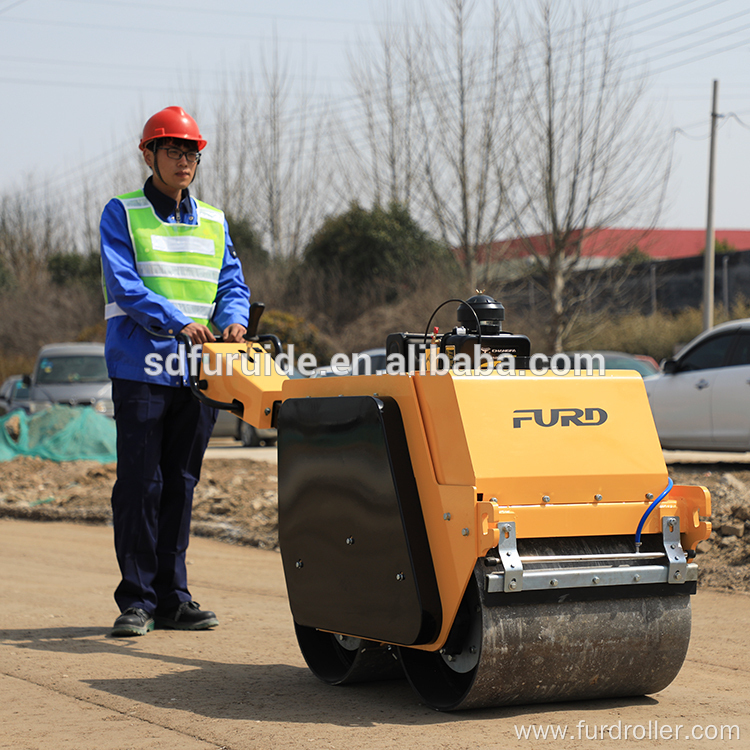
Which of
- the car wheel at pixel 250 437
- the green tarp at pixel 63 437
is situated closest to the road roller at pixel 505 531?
the green tarp at pixel 63 437

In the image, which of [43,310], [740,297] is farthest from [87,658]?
[43,310]

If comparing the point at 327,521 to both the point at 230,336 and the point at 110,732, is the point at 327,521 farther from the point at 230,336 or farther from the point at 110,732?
the point at 230,336

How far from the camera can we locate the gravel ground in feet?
22.0

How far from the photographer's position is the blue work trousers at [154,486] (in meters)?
4.98

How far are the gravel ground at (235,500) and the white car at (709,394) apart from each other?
50 centimetres

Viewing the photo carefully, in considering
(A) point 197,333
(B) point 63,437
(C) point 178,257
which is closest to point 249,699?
(A) point 197,333

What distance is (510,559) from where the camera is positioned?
125 inches

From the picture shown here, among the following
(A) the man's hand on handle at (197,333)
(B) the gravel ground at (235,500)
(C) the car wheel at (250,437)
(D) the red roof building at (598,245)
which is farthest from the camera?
(D) the red roof building at (598,245)

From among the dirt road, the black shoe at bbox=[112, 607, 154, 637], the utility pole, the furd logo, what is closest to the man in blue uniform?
the black shoe at bbox=[112, 607, 154, 637]

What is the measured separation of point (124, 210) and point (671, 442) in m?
8.18

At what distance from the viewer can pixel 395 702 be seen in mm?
3719

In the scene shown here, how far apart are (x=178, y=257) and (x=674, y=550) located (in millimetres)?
2882

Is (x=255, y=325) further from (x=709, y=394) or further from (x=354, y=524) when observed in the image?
(x=709, y=394)

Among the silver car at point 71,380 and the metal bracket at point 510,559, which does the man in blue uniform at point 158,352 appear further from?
the silver car at point 71,380
